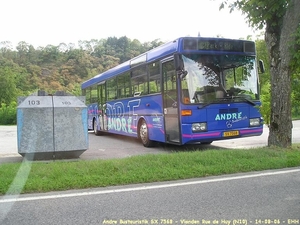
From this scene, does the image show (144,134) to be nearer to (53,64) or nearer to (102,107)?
(102,107)

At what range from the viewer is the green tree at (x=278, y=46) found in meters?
7.64

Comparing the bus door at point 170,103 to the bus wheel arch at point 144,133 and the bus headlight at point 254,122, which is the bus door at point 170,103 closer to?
the bus wheel arch at point 144,133

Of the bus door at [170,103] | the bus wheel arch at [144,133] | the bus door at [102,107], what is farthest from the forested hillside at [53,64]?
the bus door at [170,103]

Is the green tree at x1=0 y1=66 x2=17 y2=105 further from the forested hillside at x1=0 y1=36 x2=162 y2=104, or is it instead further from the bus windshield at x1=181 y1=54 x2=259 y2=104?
the bus windshield at x1=181 y1=54 x2=259 y2=104

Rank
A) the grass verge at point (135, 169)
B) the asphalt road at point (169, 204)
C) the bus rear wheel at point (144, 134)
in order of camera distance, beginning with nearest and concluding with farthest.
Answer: the asphalt road at point (169, 204)
the grass verge at point (135, 169)
the bus rear wheel at point (144, 134)

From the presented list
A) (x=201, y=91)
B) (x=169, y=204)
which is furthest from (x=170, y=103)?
(x=169, y=204)

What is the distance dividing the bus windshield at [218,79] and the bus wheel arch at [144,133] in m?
2.64

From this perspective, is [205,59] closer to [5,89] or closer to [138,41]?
[5,89]

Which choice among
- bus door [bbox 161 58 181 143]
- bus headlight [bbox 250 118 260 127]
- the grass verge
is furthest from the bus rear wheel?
the grass verge

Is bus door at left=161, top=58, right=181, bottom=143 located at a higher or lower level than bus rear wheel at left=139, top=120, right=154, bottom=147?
higher

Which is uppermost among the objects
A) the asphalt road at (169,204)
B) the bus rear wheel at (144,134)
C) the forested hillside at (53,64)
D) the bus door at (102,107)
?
the forested hillside at (53,64)

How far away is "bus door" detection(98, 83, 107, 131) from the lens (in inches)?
578

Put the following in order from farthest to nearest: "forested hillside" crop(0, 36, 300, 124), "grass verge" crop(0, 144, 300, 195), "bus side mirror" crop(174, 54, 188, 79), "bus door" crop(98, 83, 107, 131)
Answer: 1. "forested hillside" crop(0, 36, 300, 124)
2. "bus door" crop(98, 83, 107, 131)
3. "bus side mirror" crop(174, 54, 188, 79)
4. "grass verge" crop(0, 144, 300, 195)

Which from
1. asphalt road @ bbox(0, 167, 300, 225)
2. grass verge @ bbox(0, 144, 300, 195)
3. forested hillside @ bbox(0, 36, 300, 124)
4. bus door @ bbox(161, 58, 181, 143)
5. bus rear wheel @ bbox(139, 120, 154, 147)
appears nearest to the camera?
asphalt road @ bbox(0, 167, 300, 225)
